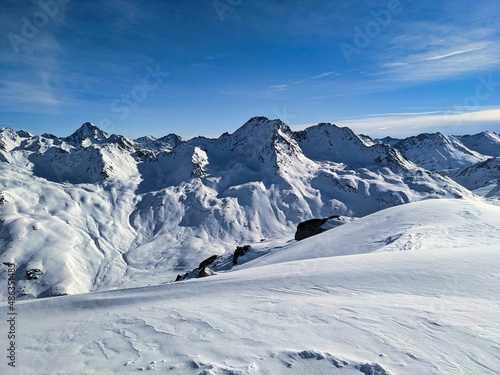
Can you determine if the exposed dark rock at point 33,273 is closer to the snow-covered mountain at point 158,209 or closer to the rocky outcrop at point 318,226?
the snow-covered mountain at point 158,209

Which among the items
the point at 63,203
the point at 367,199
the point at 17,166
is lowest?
the point at 367,199

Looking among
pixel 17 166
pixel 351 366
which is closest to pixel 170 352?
pixel 351 366

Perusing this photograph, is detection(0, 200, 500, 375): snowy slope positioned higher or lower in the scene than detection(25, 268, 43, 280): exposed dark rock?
higher

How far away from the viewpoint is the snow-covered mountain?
114m

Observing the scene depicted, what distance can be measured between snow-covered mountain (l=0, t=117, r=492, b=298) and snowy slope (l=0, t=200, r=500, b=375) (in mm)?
96841

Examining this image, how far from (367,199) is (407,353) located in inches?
6870

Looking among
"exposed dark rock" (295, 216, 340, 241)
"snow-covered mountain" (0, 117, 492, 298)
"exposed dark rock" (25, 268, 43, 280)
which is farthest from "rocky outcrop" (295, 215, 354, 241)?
"exposed dark rock" (25, 268, 43, 280)

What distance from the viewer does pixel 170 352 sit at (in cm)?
661

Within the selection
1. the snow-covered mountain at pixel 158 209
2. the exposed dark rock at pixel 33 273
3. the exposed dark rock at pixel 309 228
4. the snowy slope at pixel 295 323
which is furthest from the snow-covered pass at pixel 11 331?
the exposed dark rock at pixel 33 273

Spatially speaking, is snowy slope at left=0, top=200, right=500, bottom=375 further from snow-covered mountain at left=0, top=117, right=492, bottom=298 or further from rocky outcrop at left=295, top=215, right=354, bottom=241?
snow-covered mountain at left=0, top=117, right=492, bottom=298

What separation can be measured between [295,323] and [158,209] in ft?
536

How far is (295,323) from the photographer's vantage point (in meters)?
7.48

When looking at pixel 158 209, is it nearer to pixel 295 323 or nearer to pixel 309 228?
pixel 309 228

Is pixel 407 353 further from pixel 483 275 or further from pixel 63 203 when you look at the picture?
pixel 63 203
